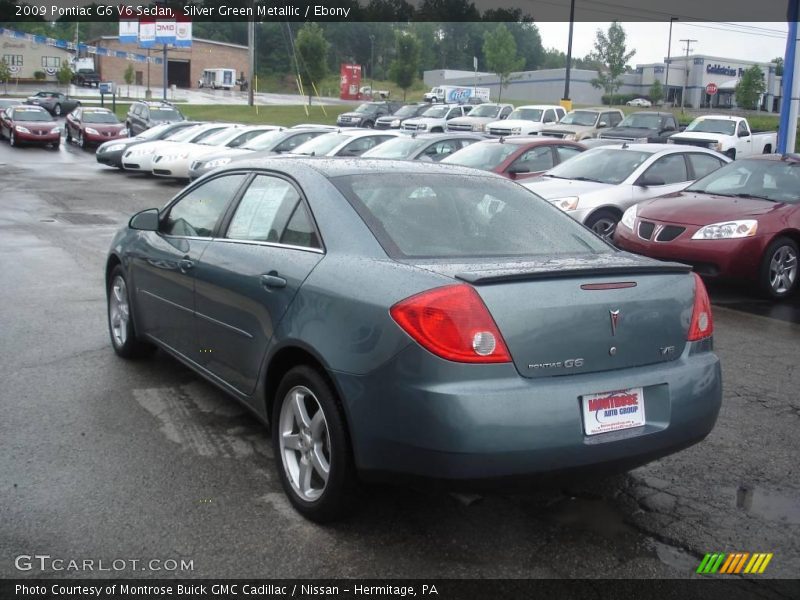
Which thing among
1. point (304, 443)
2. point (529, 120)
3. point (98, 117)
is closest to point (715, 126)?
point (529, 120)

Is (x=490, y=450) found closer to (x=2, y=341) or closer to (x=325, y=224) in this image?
(x=325, y=224)

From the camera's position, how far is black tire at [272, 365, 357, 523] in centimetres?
360

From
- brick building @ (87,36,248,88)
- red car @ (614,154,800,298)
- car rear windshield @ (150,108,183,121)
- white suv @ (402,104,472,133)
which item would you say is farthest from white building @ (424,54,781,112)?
red car @ (614,154,800,298)

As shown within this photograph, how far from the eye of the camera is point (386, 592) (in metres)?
3.27

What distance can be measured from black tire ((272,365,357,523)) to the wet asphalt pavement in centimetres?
11

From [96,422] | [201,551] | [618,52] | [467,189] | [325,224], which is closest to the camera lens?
[201,551]

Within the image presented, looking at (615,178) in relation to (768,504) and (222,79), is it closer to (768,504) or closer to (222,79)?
(768,504)

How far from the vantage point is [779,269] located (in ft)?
30.6

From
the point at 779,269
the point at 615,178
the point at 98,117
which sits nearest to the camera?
the point at 779,269

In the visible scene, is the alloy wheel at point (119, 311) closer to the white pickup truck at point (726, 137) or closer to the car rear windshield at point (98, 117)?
the white pickup truck at point (726, 137)

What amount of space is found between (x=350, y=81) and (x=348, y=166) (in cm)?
7933

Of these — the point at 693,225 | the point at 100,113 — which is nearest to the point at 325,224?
the point at 693,225

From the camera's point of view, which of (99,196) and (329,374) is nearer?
(329,374)

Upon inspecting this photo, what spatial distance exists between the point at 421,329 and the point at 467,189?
4.87 feet
